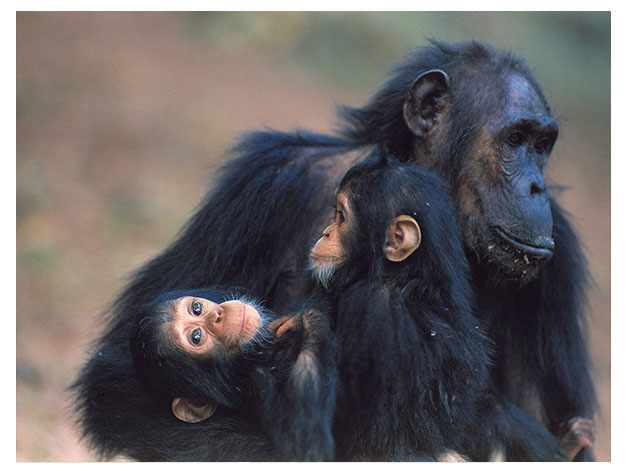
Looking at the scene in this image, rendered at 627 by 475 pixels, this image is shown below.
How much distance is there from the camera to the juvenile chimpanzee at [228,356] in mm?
3447

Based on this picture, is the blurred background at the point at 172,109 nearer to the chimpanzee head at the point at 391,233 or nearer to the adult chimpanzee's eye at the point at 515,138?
the adult chimpanzee's eye at the point at 515,138

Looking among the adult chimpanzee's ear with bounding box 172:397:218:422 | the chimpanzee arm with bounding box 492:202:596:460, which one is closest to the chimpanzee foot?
the chimpanzee arm with bounding box 492:202:596:460

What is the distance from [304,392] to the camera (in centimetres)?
335

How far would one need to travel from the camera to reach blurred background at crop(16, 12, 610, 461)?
26.0 feet

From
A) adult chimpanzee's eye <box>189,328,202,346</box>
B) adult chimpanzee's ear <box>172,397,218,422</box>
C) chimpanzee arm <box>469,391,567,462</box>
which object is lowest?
chimpanzee arm <box>469,391,567,462</box>

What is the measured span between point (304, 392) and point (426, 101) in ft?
5.61

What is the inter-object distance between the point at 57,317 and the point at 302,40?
4417 millimetres

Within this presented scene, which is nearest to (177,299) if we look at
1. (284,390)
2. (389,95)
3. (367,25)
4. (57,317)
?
(284,390)

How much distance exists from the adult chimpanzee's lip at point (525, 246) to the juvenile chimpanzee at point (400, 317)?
31cm

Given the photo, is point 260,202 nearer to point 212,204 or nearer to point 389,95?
point 212,204

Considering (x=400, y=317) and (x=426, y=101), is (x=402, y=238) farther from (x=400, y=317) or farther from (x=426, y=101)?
(x=426, y=101)

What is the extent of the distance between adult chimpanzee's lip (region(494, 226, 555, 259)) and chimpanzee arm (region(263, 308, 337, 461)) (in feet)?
3.23

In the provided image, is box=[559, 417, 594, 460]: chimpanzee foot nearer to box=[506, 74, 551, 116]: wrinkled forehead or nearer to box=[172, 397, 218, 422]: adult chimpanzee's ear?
box=[506, 74, 551, 116]: wrinkled forehead
